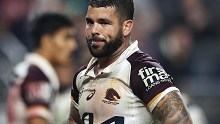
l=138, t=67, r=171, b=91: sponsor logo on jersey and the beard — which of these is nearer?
l=138, t=67, r=171, b=91: sponsor logo on jersey

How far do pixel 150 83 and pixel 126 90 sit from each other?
0.16 meters

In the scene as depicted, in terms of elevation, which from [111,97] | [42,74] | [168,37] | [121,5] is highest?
[168,37]

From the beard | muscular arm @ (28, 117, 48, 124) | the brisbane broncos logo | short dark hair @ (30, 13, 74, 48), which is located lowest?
muscular arm @ (28, 117, 48, 124)

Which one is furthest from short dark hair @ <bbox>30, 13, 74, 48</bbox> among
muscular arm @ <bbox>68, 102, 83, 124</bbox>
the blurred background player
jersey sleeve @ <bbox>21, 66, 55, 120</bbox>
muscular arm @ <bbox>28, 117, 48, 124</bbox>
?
muscular arm @ <bbox>68, 102, 83, 124</bbox>

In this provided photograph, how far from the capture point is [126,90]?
14.7 ft

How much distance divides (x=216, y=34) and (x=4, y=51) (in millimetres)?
3189

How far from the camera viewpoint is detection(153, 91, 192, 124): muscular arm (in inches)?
172

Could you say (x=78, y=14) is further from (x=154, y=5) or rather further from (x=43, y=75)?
(x=43, y=75)

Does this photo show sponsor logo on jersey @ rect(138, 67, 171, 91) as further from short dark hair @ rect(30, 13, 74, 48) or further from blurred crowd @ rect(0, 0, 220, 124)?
blurred crowd @ rect(0, 0, 220, 124)

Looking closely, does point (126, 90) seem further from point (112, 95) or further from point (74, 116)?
point (74, 116)

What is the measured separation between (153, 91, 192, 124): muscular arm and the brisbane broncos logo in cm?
25

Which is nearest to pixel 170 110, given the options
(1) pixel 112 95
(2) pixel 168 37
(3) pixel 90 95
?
(1) pixel 112 95

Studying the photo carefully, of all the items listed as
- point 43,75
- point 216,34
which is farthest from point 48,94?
point 216,34

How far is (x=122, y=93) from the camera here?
4484 mm
